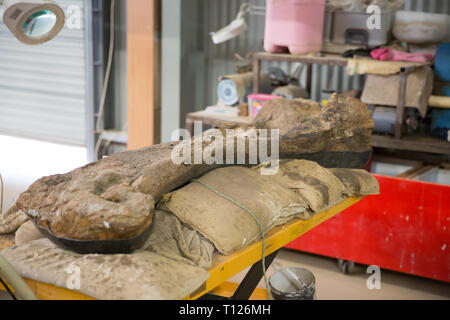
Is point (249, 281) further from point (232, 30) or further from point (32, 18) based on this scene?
point (232, 30)

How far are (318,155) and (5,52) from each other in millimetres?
2236

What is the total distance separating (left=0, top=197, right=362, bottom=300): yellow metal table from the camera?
1.77 m

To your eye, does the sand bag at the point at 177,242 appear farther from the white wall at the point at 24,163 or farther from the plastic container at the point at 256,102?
the plastic container at the point at 256,102

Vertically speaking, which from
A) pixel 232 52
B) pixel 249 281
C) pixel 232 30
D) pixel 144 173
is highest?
pixel 232 30

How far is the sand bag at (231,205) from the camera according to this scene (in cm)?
204

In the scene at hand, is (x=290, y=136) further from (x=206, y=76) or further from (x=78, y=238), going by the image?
(x=206, y=76)

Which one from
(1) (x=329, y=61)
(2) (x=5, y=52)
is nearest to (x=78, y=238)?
(2) (x=5, y=52)

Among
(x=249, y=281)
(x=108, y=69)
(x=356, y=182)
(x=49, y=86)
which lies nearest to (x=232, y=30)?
(x=108, y=69)

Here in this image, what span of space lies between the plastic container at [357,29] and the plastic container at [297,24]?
136mm

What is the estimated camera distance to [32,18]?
212 cm

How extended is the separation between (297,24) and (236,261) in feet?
8.08

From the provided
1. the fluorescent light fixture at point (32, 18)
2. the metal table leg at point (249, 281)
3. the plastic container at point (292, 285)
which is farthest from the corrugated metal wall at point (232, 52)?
the fluorescent light fixture at point (32, 18)

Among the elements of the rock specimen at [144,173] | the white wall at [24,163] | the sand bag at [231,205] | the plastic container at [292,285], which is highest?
the rock specimen at [144,173]

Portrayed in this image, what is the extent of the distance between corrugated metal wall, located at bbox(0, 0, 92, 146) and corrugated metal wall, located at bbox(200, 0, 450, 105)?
43.7 inches
